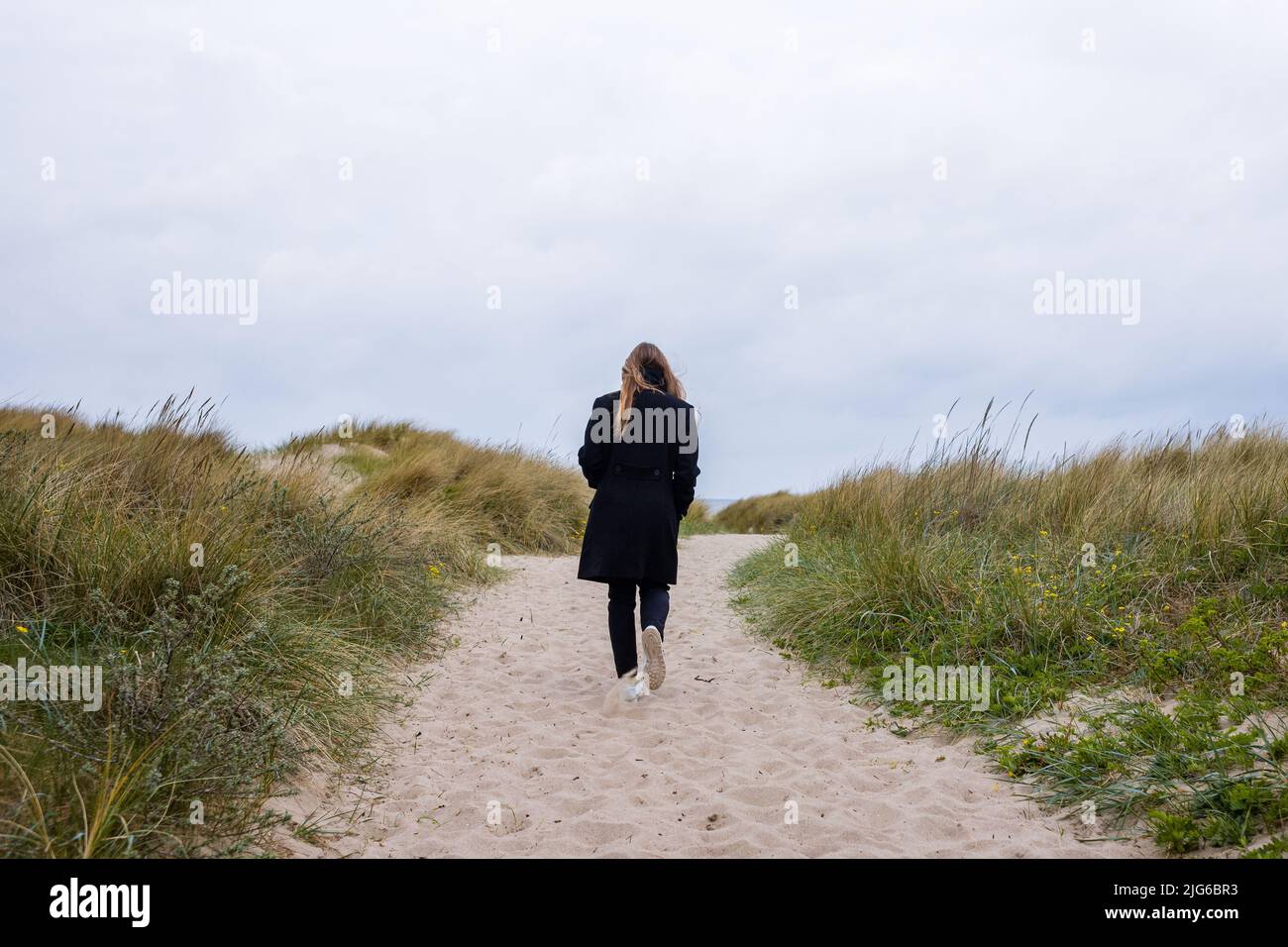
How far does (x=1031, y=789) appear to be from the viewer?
3.85 metres

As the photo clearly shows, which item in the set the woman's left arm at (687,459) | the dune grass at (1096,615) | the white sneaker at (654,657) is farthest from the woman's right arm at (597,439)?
the dune grass at (1096,615)

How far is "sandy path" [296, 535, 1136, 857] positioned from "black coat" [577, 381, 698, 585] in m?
0.90

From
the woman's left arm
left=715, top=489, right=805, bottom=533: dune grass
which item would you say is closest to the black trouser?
the woman's left arm

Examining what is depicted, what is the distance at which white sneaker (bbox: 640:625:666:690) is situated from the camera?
5262 mm

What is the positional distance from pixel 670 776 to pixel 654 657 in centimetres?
117

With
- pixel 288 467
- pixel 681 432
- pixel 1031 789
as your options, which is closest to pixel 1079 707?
pixel 1031 789

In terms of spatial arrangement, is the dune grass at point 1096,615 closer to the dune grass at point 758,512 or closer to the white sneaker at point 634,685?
the white sneaker at point 634,685

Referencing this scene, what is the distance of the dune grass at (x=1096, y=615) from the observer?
351 cm

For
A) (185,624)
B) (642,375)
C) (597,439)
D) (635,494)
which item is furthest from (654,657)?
(185,624)

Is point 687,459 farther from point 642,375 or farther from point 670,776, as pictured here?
point 670,776

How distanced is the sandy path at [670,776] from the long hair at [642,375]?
76.5 inches

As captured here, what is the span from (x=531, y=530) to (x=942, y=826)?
909 cm

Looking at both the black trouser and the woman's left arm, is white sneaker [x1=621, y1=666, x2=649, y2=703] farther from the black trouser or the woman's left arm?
the woman's left arm
